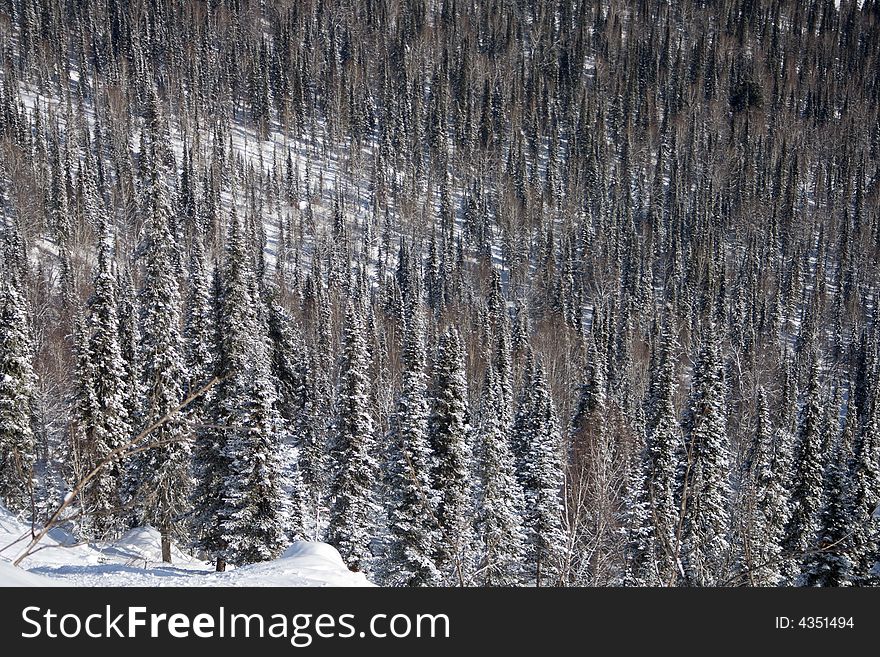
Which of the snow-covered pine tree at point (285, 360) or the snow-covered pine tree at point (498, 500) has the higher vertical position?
the snow-covered pine tree at point (498, 500)

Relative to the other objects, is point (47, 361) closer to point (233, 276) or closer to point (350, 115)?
point (233, 276)

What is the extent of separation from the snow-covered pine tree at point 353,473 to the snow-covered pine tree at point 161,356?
5.70 meters

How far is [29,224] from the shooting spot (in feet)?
243

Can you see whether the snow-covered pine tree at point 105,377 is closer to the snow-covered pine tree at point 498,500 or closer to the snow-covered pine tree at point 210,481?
the snow-covered pine tree at point 210,481

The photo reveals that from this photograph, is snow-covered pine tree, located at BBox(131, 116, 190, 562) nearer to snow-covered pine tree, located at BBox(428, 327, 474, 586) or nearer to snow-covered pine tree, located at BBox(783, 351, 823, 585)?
snow-covered pine tree, located at BBox(428, 327, 474, 586)

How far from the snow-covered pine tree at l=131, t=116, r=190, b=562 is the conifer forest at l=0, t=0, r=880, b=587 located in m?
0.16

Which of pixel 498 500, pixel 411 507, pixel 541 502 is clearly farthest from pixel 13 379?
pixel 541 502

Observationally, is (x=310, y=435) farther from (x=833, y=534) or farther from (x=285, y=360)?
(x=833, y=534)

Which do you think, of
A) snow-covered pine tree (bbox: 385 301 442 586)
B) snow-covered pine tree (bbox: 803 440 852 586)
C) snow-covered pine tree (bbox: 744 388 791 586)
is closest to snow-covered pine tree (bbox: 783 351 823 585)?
snow-covered pine tree (bbox: 744 388 791 586)

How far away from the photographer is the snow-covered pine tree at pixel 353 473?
25.1 meters

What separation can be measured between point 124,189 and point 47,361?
2432 inches

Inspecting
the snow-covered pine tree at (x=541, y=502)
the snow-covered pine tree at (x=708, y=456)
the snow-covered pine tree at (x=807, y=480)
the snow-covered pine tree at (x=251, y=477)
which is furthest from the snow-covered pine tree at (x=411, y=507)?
the snow-covered pine tree at (x=807, y=480)

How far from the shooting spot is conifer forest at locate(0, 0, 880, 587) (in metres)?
22.2

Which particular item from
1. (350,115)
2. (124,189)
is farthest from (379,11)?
(124,189)
